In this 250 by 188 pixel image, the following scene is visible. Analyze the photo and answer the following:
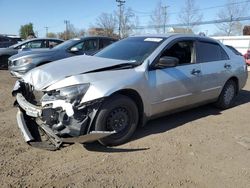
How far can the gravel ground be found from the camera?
3574 mm

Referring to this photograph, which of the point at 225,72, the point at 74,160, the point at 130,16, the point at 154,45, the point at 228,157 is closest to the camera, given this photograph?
the point at 74,160

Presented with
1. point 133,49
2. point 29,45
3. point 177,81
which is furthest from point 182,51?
point 29,45

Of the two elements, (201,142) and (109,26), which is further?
(109,26)

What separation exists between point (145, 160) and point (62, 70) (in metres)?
1.71

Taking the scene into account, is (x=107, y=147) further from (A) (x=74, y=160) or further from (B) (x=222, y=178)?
(B) (x=222, y=178)

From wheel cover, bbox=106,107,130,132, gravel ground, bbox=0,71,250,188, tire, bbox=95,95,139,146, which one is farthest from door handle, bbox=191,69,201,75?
wheel cover, bbox=106,107,130,132

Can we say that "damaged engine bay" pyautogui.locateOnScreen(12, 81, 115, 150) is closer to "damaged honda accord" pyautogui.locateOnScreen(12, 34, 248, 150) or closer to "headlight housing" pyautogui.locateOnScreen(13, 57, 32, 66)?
"damaged honda accord" pyautogui.locateOnScreen(12, 34, 248, 150)

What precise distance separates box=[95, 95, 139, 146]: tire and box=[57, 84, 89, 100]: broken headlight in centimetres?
34

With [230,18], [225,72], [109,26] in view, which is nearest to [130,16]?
[109,26]

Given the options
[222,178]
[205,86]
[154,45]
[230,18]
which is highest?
[230,18]

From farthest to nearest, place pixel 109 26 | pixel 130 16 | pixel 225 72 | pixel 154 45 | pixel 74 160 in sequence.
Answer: pixel 109 26 < pixel 130 16 < pixel 225 72 < pixel 154 45 < pixel 74 160

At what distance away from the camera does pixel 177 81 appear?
526 centimetres

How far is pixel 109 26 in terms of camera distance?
60.8m

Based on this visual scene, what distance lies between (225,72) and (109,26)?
5593 cm
